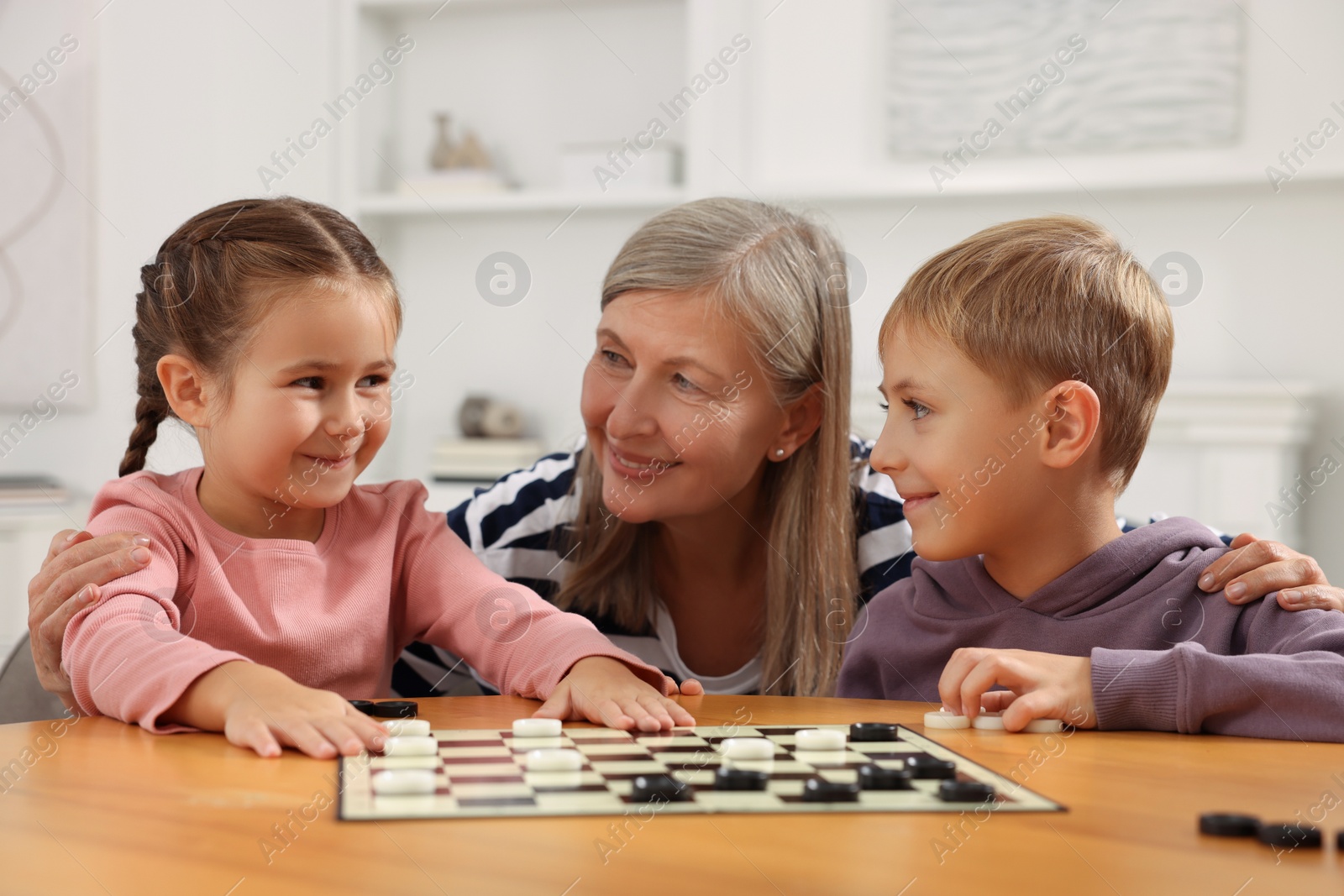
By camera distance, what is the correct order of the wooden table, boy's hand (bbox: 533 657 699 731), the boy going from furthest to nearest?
the boy → boy's hand (bbox: 533 657 699 731) → the wooden table

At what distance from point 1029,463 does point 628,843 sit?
32.8 inches

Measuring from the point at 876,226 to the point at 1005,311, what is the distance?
2.37 m

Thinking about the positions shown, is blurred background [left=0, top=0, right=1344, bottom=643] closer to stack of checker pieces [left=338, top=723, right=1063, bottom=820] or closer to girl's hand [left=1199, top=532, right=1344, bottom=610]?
girl's hand [left=1199, top=532, right=1344, bottom=610]

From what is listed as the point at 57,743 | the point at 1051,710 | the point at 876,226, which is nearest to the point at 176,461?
the point at 876,226

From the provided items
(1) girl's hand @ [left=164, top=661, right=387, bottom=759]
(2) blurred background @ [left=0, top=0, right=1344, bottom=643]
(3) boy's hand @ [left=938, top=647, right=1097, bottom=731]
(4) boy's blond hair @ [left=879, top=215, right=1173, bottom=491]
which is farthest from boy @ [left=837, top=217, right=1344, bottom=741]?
(2) blurred background @ [left=0, top=0, right=1344, bottom=643]

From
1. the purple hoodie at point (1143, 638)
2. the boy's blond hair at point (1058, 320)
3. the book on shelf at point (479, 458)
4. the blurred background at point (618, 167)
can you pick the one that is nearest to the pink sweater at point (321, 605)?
the purple hoodie at point (1143, 638)

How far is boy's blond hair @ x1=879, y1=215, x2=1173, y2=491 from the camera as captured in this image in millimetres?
1382

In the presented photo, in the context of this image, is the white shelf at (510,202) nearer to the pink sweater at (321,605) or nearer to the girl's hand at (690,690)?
the pink sweater at (321,605)

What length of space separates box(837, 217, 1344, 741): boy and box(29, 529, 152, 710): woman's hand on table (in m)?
0.81

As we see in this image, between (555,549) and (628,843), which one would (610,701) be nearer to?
(628,843)

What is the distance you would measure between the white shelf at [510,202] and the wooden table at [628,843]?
9.73ft

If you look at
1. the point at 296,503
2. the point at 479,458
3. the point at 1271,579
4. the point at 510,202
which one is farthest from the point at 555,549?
the point at 510,202

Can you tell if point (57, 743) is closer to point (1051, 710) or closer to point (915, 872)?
point (915, 872)

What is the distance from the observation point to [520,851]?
0.67m
